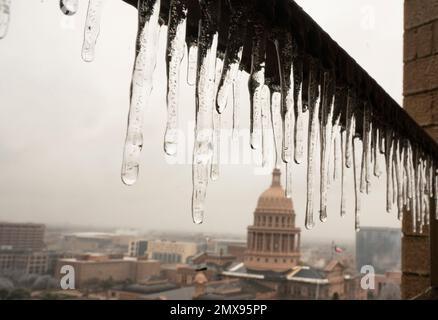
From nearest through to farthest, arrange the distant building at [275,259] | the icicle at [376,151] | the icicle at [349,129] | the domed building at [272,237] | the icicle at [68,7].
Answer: the icicle at [68,7], the icicle at [349,129], the icicle at [376,151], the domed building at [272,237], the distant building at [275,259]

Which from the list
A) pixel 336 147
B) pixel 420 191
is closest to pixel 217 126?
pixel 336 147

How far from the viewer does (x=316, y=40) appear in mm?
540

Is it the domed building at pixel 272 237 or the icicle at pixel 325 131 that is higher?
the icicle at pixel 325 131

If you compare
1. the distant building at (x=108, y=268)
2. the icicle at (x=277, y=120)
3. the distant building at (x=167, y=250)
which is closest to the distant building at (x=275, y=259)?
the distant building at (x=167, y=250)

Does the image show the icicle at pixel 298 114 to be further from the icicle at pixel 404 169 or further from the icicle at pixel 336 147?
the icicle at pixel 404 169

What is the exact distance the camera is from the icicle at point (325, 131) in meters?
0.66

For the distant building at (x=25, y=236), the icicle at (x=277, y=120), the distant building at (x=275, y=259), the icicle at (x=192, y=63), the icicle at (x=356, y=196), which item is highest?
the icicle at (x=192, y=63)

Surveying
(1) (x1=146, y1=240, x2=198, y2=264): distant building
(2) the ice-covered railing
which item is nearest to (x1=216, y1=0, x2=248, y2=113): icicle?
(2) the ice-covered railing

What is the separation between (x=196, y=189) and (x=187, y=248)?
9990 mm

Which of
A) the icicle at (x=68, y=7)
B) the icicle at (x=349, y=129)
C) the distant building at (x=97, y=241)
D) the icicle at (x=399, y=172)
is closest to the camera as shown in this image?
the icicle at (x=68, y=7)

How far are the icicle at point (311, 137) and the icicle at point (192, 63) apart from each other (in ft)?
0.62

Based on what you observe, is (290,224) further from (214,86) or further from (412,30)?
(214,86)
